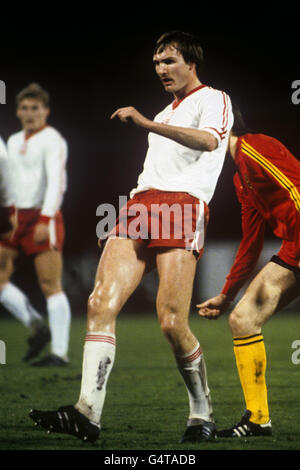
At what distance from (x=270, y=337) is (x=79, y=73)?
717 cm

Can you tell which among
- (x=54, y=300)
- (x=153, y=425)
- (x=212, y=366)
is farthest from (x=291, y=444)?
(x=54, y=300)

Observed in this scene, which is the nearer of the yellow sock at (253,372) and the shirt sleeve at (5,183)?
the shirt sleeve at (5,183)

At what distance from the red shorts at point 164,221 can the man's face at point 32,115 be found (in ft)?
12.6

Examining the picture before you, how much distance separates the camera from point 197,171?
12.2 ft

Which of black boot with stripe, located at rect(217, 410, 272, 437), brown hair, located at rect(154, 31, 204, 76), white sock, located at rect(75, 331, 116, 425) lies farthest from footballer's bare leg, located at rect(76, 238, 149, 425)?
brown hair, located at rect(154, 31, 204, 76)

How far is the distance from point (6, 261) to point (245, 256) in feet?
11.2

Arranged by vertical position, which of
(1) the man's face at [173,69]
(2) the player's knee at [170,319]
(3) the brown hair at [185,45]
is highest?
(3) the brown hair at [185,45]

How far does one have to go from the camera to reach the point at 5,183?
9.96 ft

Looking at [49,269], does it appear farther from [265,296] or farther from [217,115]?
[217,115]

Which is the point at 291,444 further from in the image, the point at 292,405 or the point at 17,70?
the point at 17,70

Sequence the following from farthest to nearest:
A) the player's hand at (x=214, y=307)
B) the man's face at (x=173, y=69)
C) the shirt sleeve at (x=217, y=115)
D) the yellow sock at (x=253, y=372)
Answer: the player's hand at (x=214, y=307), the yellow sock at (x=253, y=372), the man's face at (x=173, y=69), the shirt sleeve at (x=217, y=115)

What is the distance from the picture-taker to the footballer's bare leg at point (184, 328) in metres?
3.57

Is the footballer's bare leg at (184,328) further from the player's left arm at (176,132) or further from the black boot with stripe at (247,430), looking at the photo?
the player's left arm at (176,132)

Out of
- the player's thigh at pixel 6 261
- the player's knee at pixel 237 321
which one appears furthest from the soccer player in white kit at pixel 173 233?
the player's thigh at pixel 6 261
